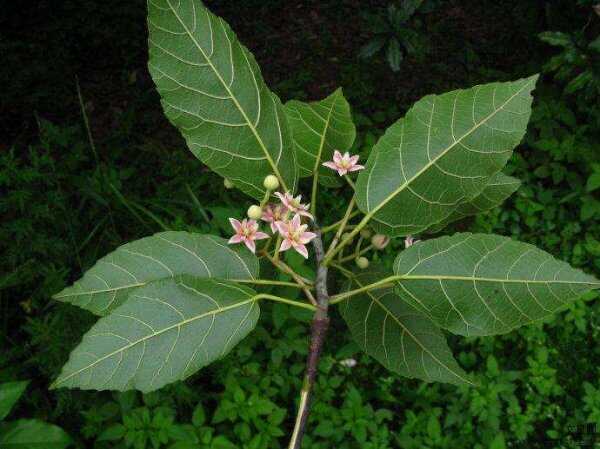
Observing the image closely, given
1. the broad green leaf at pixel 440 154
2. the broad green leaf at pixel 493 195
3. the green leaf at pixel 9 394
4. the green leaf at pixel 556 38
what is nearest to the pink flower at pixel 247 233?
the broad green leaf at pixel 440 154

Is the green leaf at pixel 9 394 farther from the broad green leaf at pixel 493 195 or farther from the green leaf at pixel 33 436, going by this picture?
the broad green leaf at pixel 493 195

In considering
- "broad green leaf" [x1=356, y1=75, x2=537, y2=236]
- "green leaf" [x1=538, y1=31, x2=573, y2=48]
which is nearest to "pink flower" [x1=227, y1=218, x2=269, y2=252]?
"broad green leaf" [x1=356, y1=75, x2=537, y2=236]

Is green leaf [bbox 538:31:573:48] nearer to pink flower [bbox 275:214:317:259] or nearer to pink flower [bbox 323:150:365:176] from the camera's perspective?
pink flower [bbox 323:150:365:176]

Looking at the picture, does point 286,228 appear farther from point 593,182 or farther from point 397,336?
point 593,182

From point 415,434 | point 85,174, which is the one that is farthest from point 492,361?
point 85,174

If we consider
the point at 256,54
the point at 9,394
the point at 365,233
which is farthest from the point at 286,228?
the point at 256,54
